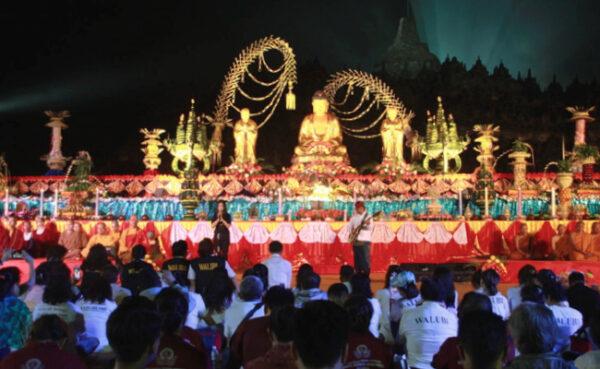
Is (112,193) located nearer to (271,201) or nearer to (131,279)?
(271,201)

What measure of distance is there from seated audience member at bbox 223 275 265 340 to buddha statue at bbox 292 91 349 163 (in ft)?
35.9

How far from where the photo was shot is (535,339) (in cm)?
212

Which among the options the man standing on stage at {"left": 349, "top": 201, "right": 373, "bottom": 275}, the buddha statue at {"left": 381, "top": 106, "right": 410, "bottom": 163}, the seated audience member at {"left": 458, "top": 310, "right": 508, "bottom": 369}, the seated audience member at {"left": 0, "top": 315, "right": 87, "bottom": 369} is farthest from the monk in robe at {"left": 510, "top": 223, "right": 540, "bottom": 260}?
the seated audience member at {"left": 0, "top": 315, "right": 87, "bottom": 369}

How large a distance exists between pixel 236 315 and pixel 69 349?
3.25 ft

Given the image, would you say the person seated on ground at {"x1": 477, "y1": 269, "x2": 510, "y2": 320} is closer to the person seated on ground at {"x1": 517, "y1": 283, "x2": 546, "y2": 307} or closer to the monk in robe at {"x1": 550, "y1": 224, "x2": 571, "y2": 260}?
the person seated on ground at {"x1": 517, "y1": 283, "x2": 546, "y2": 307}

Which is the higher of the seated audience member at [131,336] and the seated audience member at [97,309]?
the seated audience member at [131,336]

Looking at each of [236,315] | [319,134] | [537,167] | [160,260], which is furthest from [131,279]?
[537,167]

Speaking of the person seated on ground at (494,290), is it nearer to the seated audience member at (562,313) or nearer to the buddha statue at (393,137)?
the seated audience member at (562,313)

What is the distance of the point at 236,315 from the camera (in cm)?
356

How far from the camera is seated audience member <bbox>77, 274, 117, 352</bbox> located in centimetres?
364

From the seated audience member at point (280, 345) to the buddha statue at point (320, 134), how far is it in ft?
39.4

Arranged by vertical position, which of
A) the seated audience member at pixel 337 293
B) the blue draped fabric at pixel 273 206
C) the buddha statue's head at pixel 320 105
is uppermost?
the buddha statue's head at pixel 320 105

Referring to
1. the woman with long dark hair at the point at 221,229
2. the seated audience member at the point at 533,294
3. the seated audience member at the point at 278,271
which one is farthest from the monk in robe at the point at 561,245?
the seated audience member at the point at 533,294

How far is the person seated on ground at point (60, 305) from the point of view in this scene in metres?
3.47
